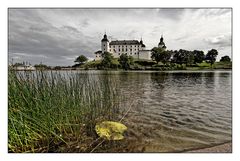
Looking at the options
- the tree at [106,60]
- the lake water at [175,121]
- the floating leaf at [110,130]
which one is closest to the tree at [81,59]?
the lake water at [175,121]

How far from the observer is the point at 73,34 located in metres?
3.05

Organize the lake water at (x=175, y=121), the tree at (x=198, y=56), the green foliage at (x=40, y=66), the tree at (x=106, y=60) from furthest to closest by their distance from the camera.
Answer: the tree at (x=106, y=60), the tree at (x=198, y=56), the green foliage at (x=40, y=66), the lake water at (x=175, y=121)

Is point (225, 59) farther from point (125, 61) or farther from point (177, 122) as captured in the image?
point (125, 61)

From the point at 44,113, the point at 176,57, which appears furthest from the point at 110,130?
the point at 176,57

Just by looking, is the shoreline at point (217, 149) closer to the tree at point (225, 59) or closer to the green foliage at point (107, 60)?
the tree at point (225, 59)

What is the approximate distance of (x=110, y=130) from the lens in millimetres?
2723

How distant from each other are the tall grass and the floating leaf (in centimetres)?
11

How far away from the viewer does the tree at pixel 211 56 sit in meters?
3.11

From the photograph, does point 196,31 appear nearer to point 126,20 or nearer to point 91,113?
point 126,20

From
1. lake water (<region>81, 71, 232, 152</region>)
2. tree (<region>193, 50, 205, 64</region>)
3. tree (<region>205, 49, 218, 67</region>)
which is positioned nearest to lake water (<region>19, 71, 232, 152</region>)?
lake water (<region>81, 71, 232, 152</region>)

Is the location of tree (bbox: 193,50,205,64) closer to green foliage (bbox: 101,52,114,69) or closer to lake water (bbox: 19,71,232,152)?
lake water (bbox: 19,71,232,152)

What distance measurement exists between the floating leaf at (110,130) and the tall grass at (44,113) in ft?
0.37

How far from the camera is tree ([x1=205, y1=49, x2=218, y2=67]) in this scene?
3.11 metres
